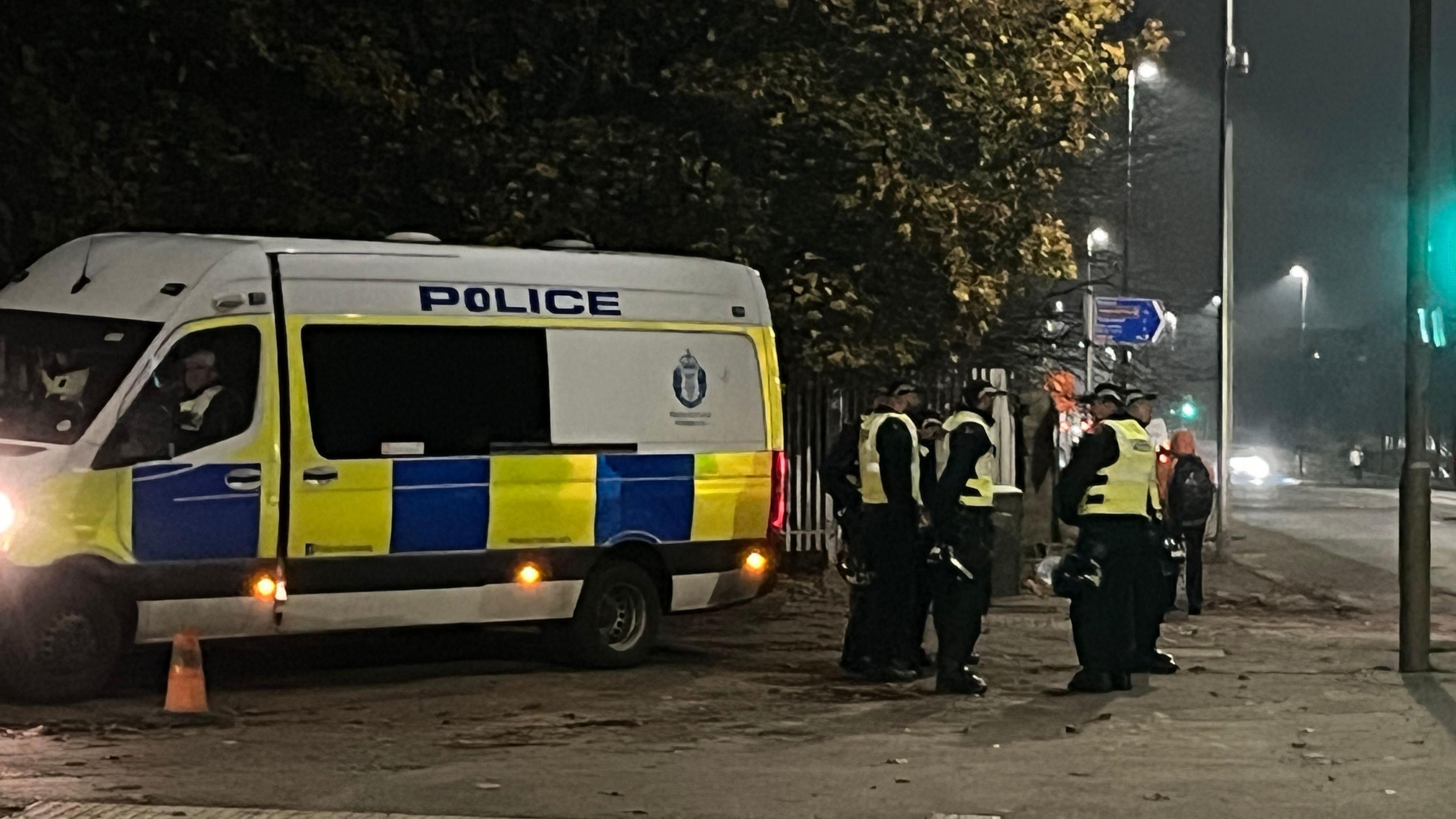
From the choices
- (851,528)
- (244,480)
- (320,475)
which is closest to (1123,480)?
(851,528)

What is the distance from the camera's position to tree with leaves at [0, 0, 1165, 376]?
15867 millimetres

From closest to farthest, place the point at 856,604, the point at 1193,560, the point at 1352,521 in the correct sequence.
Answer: the point at 856,604 < the point at 1193,560 < the point at 1352,521

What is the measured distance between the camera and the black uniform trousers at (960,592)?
41.2 ft

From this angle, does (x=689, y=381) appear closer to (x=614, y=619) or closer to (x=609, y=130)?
(x=614, y=619)

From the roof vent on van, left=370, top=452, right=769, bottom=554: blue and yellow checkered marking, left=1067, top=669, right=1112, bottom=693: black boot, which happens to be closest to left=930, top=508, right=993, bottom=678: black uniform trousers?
left=1067, top=669, right=1112, bottom=693: black boot

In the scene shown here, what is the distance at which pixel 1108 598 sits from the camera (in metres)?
12.7

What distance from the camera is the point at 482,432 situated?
12.9 metres

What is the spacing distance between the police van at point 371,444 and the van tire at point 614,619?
2 centimetres

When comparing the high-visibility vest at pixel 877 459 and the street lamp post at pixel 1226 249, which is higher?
the street lamp post at pixel 1226 249

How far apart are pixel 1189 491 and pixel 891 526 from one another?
6.24 m

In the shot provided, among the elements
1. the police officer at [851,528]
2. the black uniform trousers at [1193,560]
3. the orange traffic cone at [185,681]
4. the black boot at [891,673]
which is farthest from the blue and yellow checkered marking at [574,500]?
the black uniform trousers at [1193,560]

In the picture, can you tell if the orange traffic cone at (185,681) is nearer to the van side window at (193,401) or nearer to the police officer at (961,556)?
the van side window at (193,401)

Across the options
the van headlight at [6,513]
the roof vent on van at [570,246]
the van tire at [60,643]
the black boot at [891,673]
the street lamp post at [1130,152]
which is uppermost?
the street lamp post at [1130,152]

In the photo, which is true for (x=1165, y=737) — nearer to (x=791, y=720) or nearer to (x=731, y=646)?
(x=791, y=720)
